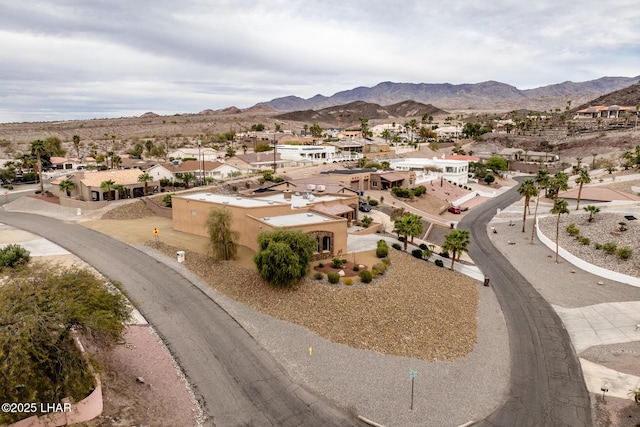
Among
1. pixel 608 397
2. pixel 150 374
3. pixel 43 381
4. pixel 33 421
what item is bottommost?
pixel 608 397

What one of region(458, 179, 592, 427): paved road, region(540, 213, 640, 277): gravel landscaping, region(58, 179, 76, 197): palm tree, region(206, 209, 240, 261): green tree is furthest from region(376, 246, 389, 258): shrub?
region(58, 179, 76, 197): palm tree

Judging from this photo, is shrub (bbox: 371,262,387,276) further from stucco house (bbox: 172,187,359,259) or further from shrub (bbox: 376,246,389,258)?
stucco house (bbox: 172,187,359,259)

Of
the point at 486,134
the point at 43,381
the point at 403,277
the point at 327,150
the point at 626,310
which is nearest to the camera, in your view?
the point at 43,381

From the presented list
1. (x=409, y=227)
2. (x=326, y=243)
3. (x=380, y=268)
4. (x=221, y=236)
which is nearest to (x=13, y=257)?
(x=221, y=236)

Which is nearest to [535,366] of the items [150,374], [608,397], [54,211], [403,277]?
[608,397]

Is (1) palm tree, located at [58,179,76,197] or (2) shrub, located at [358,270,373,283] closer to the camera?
(2) shrub, located at [358,270,373,283]

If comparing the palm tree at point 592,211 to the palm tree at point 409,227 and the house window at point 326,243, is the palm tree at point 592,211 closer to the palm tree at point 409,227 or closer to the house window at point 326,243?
the palm tree at point 409,227

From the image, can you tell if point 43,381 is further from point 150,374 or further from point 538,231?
point 538,231
